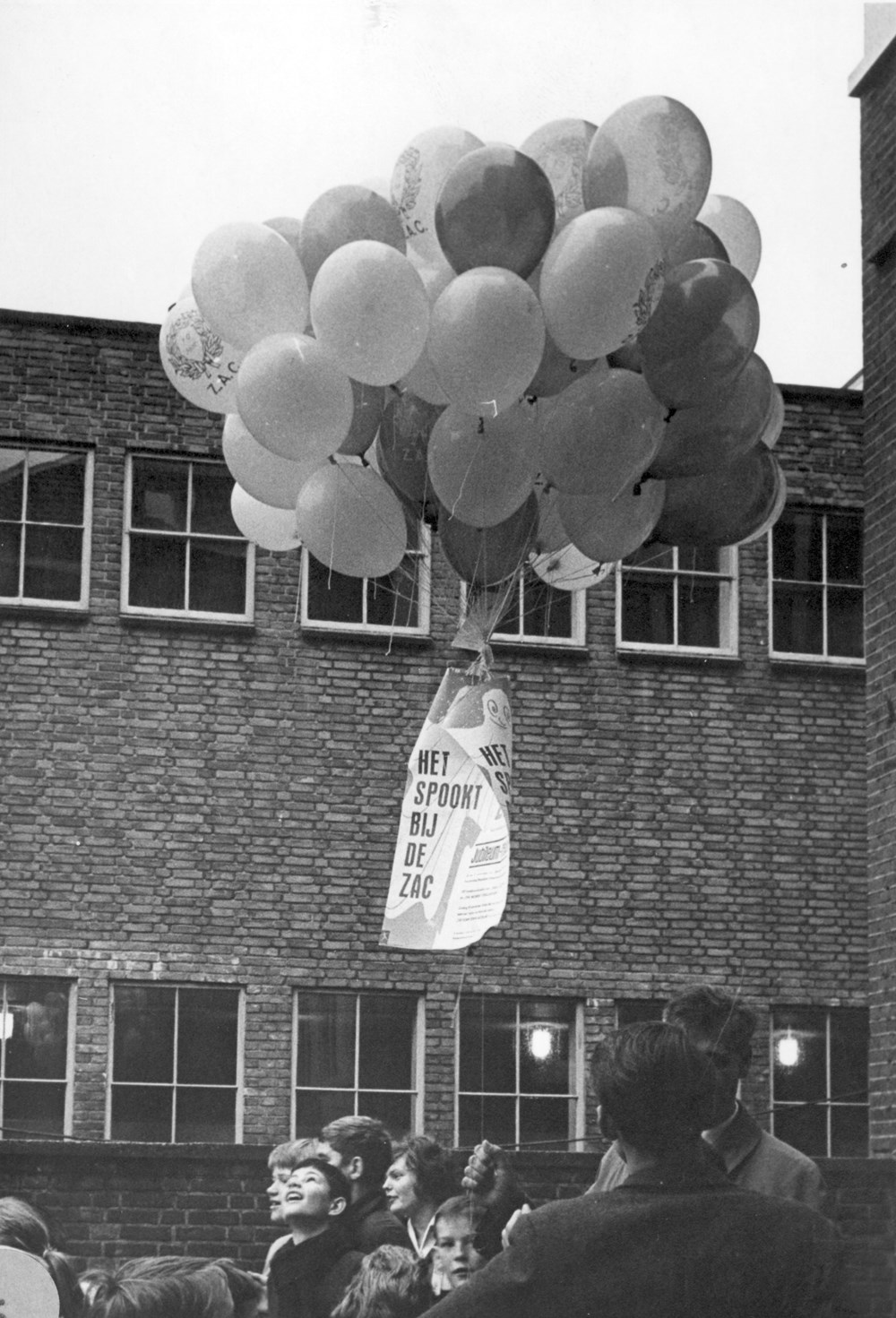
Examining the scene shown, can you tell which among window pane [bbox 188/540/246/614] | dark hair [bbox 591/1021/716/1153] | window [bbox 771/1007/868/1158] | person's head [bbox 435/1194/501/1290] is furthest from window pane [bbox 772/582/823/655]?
dark hair [bbox 591/1021/716/1153]

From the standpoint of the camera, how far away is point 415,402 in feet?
18.1

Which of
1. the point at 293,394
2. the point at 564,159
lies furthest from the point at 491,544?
the point at 564,159

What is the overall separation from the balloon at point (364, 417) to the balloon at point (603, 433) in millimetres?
536

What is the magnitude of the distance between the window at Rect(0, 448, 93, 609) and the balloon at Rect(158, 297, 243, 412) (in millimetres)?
4139

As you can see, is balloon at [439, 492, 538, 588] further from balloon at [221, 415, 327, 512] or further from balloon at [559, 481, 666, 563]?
balloon at [221, 415, 327, 512]

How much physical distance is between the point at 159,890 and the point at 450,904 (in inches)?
162

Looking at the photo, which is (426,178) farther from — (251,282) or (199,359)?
(199,359)

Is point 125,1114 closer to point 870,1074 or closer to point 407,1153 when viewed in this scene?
point 407,1153

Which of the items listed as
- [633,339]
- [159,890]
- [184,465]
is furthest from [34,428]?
[633,339]

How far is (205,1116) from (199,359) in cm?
490

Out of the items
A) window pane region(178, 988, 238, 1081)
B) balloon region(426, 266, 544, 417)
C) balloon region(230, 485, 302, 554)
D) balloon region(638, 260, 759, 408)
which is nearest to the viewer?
balloon region(426, 266, 544, 417)

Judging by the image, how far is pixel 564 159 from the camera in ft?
17.4

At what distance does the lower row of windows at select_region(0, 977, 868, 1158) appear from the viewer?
9328 mm

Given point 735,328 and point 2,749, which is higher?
point 735,328
